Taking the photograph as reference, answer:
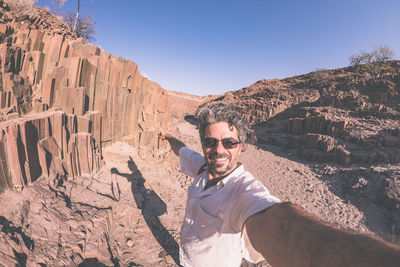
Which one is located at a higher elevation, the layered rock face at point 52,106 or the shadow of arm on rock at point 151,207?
the layered rock face at point 52,106

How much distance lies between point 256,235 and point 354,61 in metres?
48.8

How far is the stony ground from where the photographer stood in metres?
2.51

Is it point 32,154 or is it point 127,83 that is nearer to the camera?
point 32,154

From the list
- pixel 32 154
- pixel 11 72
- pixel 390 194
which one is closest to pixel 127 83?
pixel 11 72

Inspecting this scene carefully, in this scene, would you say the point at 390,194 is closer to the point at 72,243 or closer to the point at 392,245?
the point at 392,245

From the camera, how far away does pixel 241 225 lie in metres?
1.28

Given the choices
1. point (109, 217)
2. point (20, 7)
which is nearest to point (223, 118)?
point (109, 217)

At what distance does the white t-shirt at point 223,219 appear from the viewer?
1.26 metres

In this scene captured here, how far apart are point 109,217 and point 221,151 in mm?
3377

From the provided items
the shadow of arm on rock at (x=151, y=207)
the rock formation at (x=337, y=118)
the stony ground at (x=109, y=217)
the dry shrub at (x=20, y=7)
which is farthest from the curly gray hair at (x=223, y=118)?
the rock formation at (x=337, y=118)

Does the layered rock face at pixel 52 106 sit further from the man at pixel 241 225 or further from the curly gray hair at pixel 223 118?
the curly gray hair at pixel 223 118

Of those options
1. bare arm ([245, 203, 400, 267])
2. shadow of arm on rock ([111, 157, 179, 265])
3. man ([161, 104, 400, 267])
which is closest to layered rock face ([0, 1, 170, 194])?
shadow of arm on rock ([111, 157, 179, 265])

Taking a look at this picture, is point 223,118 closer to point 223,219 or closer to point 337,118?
point 223,219

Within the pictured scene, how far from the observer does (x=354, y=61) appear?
114ft
